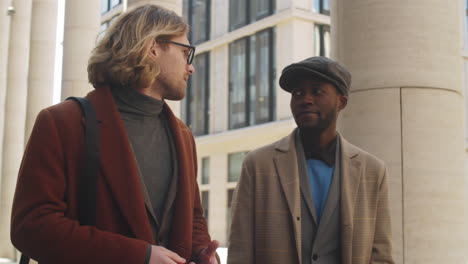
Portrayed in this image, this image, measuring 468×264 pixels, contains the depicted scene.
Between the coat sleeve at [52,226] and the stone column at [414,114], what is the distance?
160 inches

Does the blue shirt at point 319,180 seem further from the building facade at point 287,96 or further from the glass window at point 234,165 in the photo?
the glass window at point 234,165

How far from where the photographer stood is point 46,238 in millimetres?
2541

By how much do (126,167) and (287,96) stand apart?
31.2 metres

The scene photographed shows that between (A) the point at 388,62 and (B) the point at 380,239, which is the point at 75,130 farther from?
(A) the point at 388,62

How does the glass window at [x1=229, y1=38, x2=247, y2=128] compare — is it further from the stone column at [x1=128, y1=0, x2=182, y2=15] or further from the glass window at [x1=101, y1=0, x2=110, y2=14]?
the stone column at [x1=128, y1=0, x2=182, y2=15]

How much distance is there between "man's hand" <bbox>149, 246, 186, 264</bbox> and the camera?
2568 millimetres

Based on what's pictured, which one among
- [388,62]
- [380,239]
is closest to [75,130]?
[380,239]

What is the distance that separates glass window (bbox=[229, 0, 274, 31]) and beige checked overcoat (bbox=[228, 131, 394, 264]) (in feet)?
107

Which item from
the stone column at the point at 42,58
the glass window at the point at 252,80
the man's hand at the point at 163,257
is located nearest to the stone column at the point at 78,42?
the stone column at the point at 42,58

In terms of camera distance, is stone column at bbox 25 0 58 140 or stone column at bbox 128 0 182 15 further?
stone column at bbox 25 0 58 140

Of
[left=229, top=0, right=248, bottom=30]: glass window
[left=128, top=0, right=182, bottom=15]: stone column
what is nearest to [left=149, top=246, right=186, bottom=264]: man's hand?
[left=128, top=0, right=182, bottom=15]: stone column

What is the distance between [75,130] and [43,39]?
788 inches

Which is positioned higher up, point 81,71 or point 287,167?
point 81,71

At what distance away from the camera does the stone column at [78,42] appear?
47.4 feet
